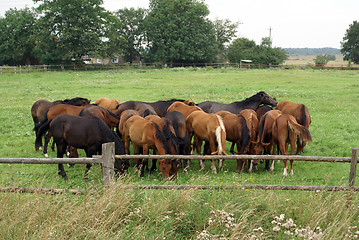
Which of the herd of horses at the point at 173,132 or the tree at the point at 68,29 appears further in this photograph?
the tree at the point at 68,29

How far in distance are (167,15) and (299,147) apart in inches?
2216

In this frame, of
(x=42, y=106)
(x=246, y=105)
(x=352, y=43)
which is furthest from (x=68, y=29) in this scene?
(x=352, y=43)

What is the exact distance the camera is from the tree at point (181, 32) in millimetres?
60253

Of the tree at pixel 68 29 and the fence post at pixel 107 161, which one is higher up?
the tree at pixel 68 29

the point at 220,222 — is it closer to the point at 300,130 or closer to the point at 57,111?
the point at 300,130

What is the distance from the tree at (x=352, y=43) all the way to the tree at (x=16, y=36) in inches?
2486

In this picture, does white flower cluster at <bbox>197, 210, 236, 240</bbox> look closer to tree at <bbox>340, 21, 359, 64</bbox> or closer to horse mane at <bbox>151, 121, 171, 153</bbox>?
horse mane at <bbox>151, 121, 171, 153</bbox>

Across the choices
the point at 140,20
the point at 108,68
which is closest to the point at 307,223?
the point at 108,68

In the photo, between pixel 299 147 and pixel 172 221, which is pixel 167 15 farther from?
pixel 172 221

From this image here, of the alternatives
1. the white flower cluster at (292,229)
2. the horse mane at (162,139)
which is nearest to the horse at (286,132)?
the horse mane at (162,139)

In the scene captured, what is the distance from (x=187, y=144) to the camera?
33.2 ft

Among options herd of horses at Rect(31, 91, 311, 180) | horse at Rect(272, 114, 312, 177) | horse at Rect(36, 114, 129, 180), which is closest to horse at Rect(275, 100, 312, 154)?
herd of horses at Rect(31, 91, 311, 180)

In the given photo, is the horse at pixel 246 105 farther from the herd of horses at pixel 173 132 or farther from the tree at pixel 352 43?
the tree at pixel 352 43

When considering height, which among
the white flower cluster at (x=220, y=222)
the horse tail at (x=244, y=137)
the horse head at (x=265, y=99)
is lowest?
the white flower cluster at (x=220, y=222)
